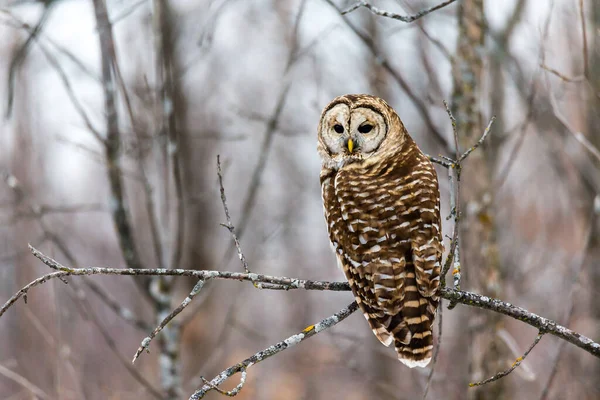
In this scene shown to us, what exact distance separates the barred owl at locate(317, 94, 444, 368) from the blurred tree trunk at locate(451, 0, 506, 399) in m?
0.95

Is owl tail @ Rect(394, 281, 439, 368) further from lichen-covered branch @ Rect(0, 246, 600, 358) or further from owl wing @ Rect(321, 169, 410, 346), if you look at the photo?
lichen-covered branch @ Rect(0, 246, 600, 358)

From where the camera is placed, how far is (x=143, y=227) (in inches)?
466

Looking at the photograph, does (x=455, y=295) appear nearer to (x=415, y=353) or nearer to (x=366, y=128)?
(x=415, y=353)

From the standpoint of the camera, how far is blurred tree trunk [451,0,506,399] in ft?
13.6

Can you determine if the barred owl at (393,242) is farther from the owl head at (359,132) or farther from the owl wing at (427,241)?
the owl head at (359,132)

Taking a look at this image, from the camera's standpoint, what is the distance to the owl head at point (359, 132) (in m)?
3.78

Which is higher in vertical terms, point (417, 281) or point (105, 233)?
point (105, 233)

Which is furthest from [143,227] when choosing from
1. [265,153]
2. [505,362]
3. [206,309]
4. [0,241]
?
[505,362]

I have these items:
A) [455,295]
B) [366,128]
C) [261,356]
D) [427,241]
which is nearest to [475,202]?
[366,128]

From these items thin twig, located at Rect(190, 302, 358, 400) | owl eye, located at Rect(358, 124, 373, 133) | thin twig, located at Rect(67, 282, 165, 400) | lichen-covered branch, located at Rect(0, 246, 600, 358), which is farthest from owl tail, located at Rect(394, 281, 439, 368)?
thin twig, located at Rect(67, 282, 165, 400)

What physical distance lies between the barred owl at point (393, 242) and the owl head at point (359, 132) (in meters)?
0.20

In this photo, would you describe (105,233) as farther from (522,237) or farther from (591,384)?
(591,384)

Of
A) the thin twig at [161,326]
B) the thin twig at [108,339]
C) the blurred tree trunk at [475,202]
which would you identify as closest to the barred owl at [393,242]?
the blurred tree trunk at [475,202]

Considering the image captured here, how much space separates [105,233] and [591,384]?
49.3 feet
